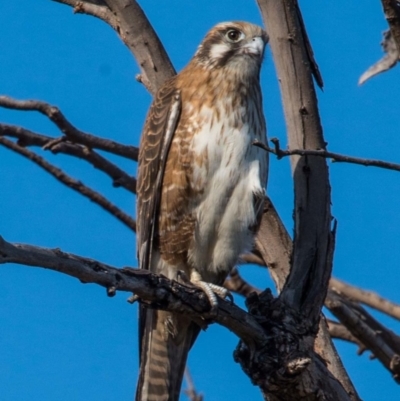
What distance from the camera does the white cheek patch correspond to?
19.0 feet

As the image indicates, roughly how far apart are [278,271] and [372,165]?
1904mm

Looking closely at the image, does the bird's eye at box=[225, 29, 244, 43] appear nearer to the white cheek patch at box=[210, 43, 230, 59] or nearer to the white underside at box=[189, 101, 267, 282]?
the white cheek patch at box=[210, 43, 230, 59]

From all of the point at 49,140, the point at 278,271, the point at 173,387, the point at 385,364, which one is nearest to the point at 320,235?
the point at 278,271

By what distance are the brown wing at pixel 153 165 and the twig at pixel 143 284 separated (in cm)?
101

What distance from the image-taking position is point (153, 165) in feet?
17.6

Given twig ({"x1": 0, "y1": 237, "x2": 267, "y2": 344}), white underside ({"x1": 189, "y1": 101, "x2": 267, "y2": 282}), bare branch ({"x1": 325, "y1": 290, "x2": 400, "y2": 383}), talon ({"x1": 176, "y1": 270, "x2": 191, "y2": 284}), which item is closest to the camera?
twig ({"x1": 0, "y1": 237, "x2": 267, "y2": 344})

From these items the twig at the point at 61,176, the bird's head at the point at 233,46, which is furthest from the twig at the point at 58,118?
the bird's head at the point at 233,46

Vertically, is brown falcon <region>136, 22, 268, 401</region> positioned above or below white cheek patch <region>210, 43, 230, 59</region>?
below

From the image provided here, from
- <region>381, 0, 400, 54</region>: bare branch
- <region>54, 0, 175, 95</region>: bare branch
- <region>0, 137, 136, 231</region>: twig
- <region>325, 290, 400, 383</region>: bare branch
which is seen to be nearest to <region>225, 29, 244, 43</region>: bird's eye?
<region>54, 0, 175, 95</region>: bare branch

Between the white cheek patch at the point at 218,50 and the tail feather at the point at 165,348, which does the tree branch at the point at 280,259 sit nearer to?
the tail feather at the point at 165,348

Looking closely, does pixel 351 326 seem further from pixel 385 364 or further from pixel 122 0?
pixel 122 0

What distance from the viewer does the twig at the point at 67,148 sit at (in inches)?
217

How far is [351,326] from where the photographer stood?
16.3 ft

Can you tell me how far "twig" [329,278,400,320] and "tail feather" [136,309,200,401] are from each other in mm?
993
